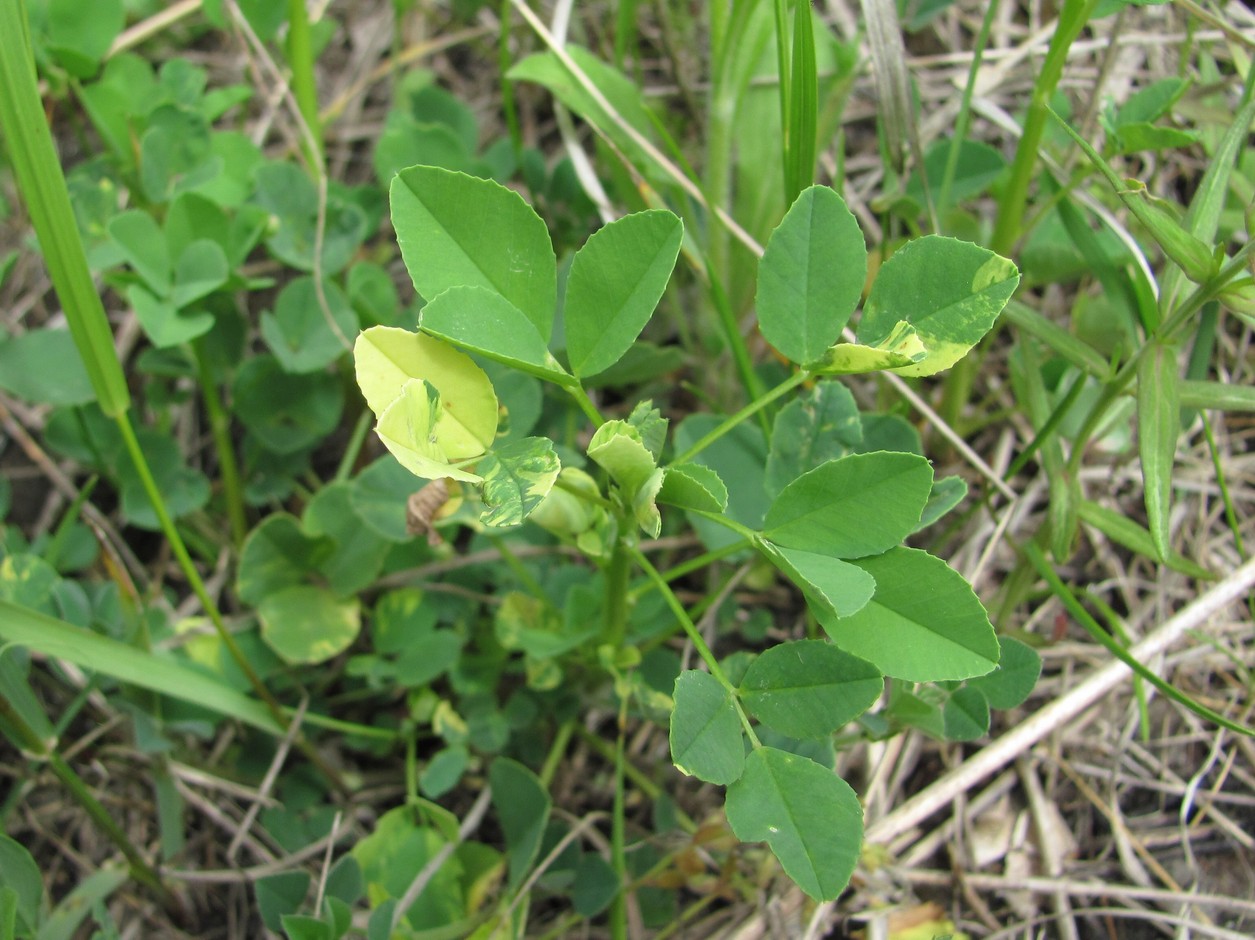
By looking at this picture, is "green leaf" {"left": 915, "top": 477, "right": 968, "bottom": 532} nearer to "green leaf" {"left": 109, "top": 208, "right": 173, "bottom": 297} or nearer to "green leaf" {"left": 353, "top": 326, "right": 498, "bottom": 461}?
"green leaf" {"left": 353, "top": 326, "right": 498, "bottom": 461}

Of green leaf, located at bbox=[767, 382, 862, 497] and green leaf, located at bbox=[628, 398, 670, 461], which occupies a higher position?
green leaf, located at bbox=[628, 398, 670, 461]

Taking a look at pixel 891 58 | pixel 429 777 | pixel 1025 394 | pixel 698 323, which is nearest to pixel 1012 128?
pixel 891 58

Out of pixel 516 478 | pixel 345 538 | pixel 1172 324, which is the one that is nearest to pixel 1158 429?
pixel 1172 324

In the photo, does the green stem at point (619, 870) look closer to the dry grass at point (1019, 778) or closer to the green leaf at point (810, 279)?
the dry grass at point (1019, 778)

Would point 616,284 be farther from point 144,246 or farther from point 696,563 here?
point 144,246

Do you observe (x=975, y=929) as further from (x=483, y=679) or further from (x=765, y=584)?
(x=483, y=679)

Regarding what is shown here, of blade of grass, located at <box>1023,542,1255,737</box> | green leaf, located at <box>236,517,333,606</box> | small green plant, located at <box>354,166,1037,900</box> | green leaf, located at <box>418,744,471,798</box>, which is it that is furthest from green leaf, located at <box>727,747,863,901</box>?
green leaf, located at <box>236,517,333,606</box>

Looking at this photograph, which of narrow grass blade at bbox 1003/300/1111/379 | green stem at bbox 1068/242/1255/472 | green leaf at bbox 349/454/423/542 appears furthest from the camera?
green leaf at bbox 349/454/423/542
